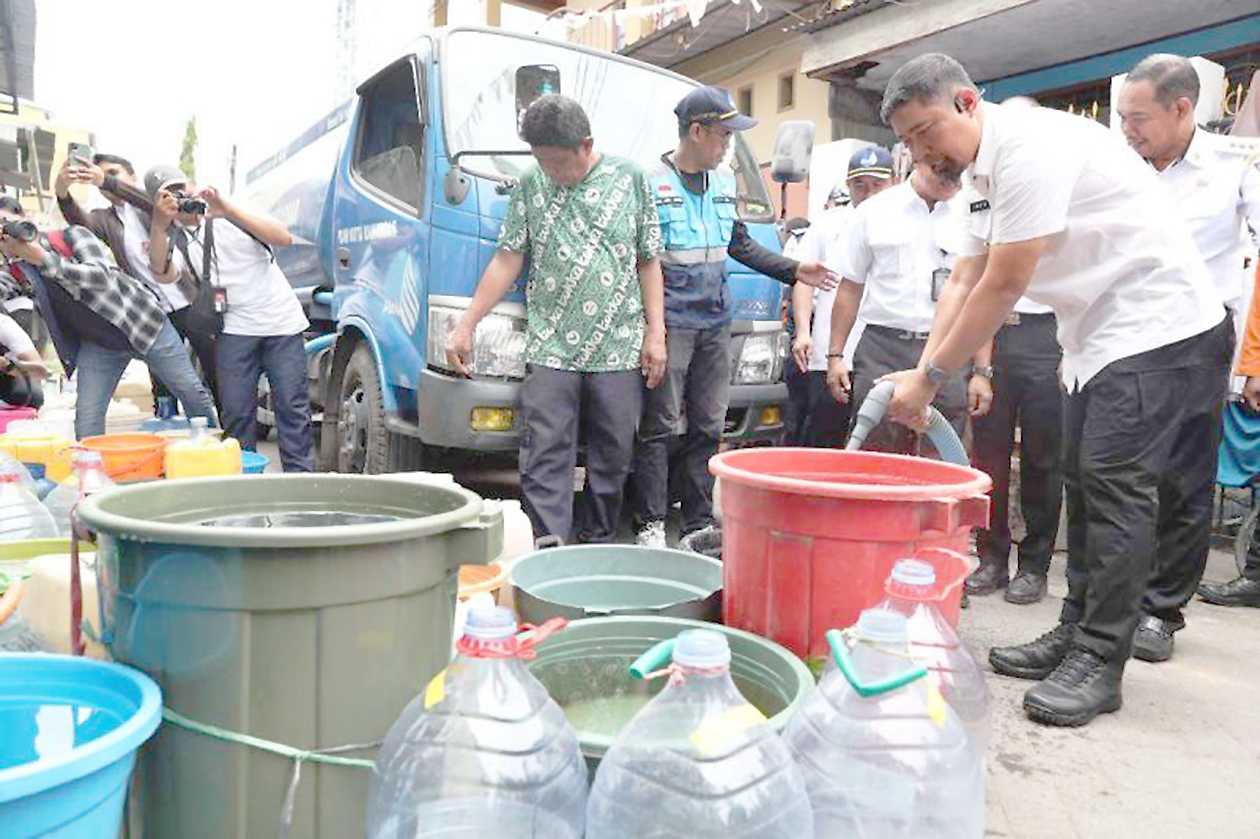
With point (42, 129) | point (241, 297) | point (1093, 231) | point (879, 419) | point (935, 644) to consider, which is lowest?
point (935, 644)

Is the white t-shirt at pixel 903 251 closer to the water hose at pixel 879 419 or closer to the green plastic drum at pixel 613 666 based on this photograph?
the water hose at pixel 879 419

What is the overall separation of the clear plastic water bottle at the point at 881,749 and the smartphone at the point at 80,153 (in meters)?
4.43

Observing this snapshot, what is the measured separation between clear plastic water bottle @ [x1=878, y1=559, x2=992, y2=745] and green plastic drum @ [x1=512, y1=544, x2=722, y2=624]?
0.62 meters

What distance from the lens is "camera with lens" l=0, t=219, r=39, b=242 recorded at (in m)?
3.79

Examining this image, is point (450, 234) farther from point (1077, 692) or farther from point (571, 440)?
point (1077, 692)

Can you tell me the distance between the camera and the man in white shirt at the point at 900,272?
3.75 meters

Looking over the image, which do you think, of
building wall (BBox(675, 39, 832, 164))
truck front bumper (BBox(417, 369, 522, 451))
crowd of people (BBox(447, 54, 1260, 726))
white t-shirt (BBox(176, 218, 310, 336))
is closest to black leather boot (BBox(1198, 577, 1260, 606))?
crowd of people (BBox(447, 54, 1260, 726))

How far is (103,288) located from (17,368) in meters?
1.78

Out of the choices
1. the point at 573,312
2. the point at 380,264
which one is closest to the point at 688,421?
the point at 573,312

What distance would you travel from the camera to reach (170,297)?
4645 millimetres

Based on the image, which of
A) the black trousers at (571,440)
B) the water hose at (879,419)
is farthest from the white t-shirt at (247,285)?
the water hose at (879,419)

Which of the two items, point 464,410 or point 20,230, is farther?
point 20,230

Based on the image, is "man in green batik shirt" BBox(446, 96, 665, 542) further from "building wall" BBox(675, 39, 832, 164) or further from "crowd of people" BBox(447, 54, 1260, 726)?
"building wall" BBox(675, 39, 832, 164)

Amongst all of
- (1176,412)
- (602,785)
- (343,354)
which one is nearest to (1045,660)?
(1176,412)
